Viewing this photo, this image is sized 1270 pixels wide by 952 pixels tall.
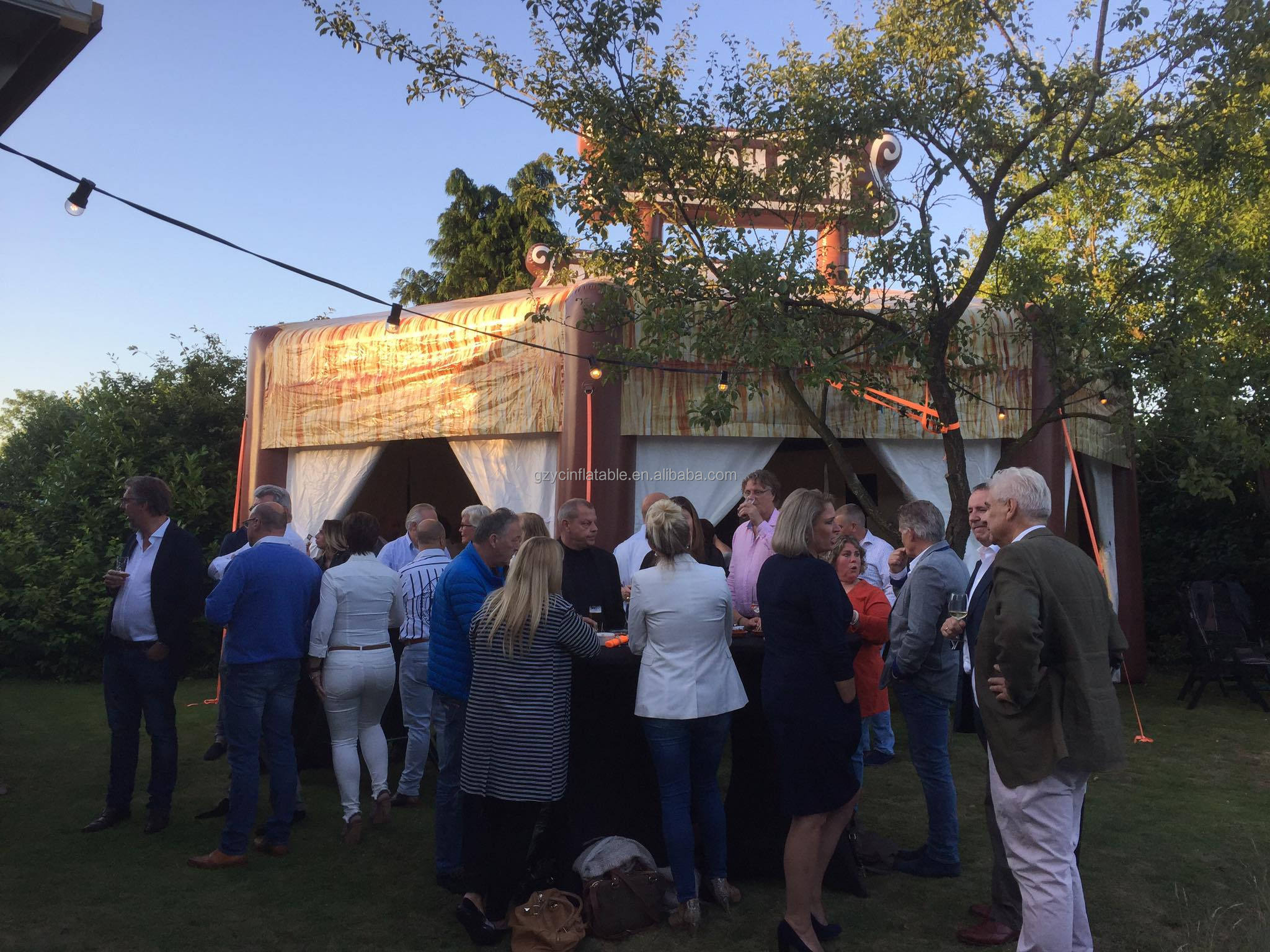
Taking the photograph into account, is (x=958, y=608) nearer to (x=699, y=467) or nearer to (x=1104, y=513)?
(x=699, y=467)

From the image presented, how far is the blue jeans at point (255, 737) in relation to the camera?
5141mm

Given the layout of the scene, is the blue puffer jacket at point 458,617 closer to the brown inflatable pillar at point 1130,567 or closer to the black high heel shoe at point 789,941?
the black high heel shoe at point 789,941

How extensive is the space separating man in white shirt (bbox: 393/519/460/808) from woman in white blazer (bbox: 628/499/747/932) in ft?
6.51

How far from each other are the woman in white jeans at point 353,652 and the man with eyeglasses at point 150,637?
0.83 m

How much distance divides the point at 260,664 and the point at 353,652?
1.52 feet

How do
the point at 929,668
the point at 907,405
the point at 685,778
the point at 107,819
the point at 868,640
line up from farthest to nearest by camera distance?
the point at 907,405, the point at 107,819, the point at 929,668, the point at 868,640, the point at 685,778

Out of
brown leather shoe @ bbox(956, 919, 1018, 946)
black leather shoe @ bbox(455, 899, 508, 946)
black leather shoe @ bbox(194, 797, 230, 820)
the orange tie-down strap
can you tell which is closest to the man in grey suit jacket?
brown leather shoe @ bbox(956, 919, 1018, 946)

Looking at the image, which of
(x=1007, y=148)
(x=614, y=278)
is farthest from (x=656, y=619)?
(x=1007, y=148)

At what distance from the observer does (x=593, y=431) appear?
966 centimetres

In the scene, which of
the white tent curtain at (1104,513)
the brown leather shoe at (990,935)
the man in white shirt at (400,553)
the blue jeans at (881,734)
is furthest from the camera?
the white tent curtain at (1104,513)

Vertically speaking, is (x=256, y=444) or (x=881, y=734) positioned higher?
(x=256, y=444)

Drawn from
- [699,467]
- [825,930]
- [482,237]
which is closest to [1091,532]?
[699,467]

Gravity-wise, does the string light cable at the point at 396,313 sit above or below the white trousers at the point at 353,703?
above

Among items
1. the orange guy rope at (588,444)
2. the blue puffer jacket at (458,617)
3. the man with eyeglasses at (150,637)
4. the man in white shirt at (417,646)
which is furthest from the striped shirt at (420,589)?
the orange guy rope at (588,444)
